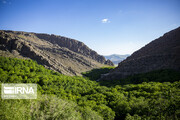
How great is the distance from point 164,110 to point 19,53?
8227cm

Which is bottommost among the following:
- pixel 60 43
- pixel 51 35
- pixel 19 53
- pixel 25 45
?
pixel 19 53

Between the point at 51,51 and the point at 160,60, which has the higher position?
the point at 51,51

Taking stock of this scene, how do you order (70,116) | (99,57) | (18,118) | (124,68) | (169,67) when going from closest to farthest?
(18,118)
(70,116)
(169,67)
(124,68)
(99,57)

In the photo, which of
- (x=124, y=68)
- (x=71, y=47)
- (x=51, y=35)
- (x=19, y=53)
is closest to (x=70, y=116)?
(x=124, y=68)

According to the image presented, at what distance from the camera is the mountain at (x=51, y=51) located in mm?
67688

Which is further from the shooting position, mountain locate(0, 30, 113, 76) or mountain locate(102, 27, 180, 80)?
mountain locate(0, 30, 113, 76)

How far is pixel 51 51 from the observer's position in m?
126

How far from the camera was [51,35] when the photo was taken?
590 ft

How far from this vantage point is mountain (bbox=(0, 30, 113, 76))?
67688 millimetres

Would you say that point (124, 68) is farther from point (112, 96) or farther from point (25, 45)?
point (25, 45)

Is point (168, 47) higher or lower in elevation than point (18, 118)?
higher

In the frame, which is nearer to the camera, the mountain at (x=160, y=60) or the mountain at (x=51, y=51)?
the mountain at (x=160, y=60)

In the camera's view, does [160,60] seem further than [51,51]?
No

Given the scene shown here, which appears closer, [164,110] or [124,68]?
[164,110]
